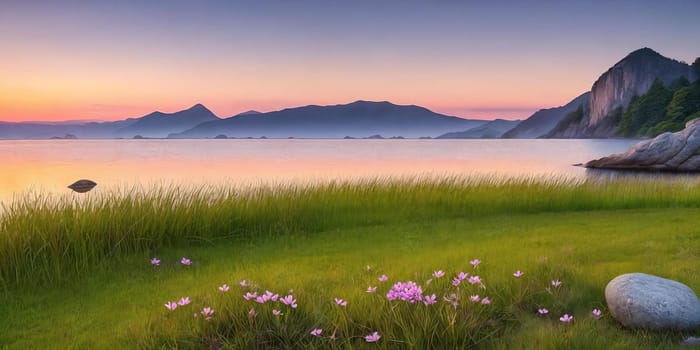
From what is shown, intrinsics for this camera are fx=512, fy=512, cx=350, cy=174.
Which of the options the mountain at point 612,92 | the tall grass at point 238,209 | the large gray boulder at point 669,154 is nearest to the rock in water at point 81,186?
the tall grass at point 238,209

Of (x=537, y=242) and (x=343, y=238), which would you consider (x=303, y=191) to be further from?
(x=537, y=242)

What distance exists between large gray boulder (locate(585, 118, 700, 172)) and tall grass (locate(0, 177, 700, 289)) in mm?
25808

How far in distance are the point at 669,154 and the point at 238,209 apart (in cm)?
4131

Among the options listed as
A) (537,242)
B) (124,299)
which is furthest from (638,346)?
(124,299)

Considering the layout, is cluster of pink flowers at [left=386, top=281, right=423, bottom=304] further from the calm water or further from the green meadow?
the calm water

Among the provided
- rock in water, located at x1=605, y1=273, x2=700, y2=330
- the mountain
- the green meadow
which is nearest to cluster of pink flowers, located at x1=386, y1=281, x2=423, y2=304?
the green meadow

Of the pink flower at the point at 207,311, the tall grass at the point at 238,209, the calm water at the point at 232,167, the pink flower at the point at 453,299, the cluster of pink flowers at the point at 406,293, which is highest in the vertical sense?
the cluster of pink flowers at the point at 406,293

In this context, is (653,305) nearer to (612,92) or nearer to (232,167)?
(232,167)

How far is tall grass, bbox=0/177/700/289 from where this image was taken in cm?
870

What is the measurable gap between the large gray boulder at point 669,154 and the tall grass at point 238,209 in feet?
84.7

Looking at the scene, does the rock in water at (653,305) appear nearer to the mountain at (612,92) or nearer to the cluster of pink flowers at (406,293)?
the cluster of pink flowers at (406,293)

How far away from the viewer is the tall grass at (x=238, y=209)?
870 cm

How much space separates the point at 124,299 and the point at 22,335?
1350 mm

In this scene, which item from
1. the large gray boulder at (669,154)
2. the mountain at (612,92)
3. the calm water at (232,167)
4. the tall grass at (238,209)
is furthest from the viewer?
the mountain at (612,92)
